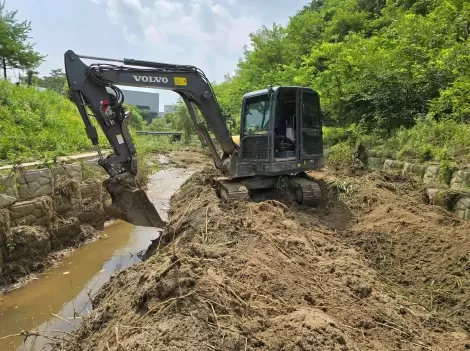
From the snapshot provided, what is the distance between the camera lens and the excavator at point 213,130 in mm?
5984

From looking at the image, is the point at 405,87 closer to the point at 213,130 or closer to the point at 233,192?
the point at 213,130

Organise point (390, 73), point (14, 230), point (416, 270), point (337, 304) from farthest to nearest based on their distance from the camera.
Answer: point (390, 73), point (14, 230), point (416, 270), point (337, 304)

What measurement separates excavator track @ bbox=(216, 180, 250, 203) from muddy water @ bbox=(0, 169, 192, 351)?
6.45 feet

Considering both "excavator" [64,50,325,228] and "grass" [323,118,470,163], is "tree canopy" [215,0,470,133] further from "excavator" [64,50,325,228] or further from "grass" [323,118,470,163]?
"excavator" [64,50,325,228]

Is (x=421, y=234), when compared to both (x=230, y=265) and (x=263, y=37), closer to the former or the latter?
(x=230, y=265)

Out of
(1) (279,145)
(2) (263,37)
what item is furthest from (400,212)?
(2) (263,37)

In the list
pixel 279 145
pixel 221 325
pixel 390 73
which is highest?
pixel 390 73

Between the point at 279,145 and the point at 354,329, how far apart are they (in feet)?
15.4

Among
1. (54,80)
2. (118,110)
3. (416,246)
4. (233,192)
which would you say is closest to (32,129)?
(118,110)

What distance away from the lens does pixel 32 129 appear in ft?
28.9

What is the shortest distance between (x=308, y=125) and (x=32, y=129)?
6315 millimetres

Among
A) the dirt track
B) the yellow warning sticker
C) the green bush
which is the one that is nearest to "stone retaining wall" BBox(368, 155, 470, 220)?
the dirt track

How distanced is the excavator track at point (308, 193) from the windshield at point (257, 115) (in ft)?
4.21

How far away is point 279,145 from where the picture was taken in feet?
24.6
